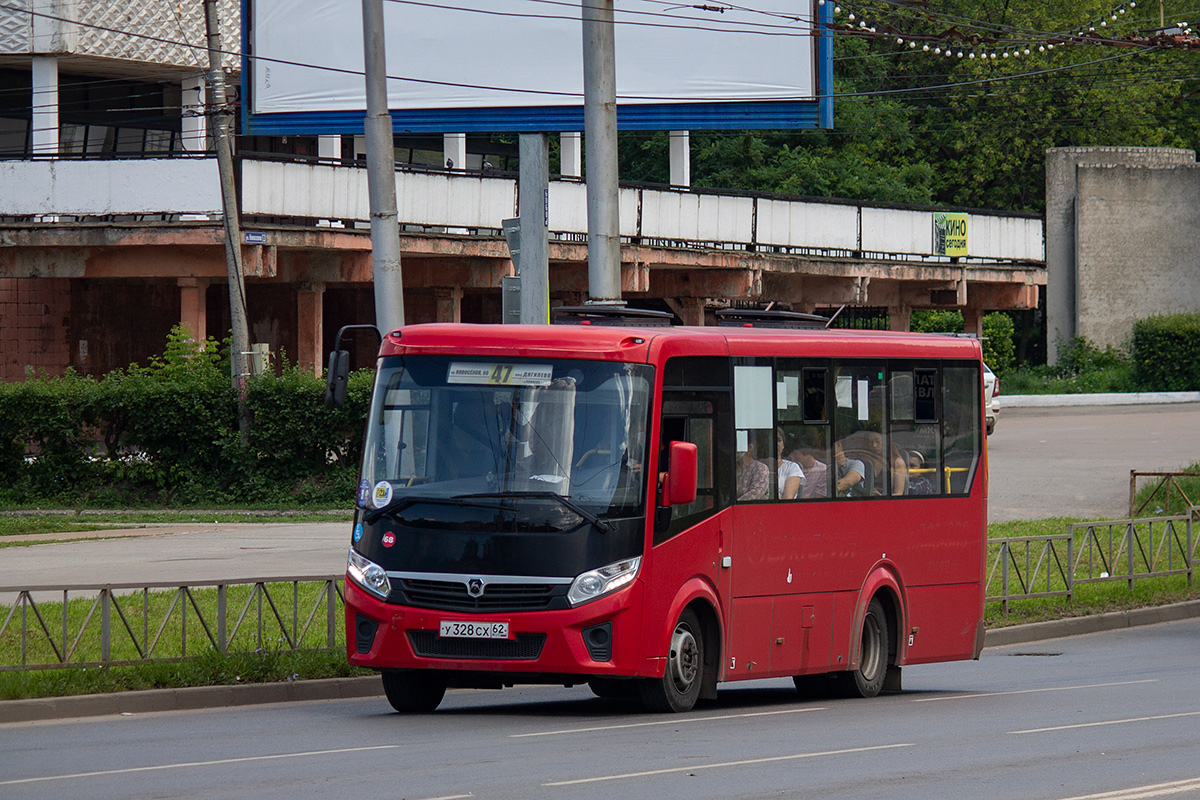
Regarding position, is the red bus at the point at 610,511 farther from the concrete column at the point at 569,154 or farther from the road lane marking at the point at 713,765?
the concrete column at the point at 569,154

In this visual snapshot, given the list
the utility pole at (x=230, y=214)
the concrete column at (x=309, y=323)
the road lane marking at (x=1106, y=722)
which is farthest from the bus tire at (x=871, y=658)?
the concrete column at (x=309, y=323)

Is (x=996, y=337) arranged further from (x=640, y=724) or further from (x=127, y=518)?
(x=640, y=724)

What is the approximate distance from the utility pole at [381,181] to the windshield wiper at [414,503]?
15.0ft

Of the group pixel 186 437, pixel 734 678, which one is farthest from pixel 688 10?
pixel 734 678

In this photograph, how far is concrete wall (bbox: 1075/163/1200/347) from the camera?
55531mm

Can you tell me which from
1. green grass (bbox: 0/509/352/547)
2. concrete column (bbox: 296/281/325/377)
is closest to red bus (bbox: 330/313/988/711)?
green grass (bbox: 0/509/352/547)

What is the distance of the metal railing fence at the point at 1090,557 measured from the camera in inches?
812

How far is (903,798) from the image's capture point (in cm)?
862

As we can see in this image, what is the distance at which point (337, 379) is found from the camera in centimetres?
1341

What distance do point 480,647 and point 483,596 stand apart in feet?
1.07

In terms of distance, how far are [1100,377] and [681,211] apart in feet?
63.0

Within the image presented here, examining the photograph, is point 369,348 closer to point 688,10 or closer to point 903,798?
point 688,10

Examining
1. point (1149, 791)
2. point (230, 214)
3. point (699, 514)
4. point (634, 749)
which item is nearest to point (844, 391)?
point (699, 514)

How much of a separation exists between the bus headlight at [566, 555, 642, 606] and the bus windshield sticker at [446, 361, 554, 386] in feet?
4.38
